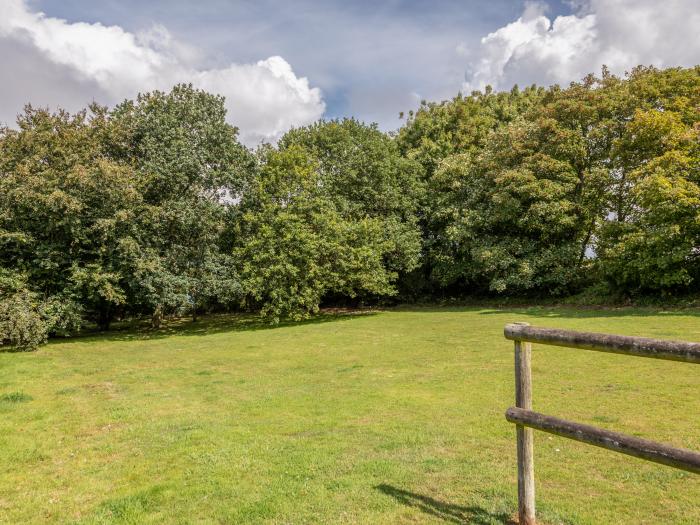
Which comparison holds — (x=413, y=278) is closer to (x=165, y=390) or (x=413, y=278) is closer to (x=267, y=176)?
(x=267, y=176)

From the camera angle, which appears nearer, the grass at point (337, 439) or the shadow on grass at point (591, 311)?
the grass at point (337, 439)

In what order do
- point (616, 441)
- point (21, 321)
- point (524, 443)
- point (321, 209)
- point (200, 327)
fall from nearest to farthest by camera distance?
1. point (616, 441)
2. point (524, 443)
3. point (21, 321)
4. point (321, 209)
5. point (200, 327)

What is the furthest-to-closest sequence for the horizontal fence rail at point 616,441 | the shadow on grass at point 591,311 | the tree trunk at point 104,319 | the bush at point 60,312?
the tree trunk at point 104,319 → the bush at point 60,312 → the shadow on grass at point 591,311 → the horizontal fence rail at point 616,441

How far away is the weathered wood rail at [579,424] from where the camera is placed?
354cm

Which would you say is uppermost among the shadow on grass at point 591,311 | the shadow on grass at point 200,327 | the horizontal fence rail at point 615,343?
the horizontal fence rail at point 615,343

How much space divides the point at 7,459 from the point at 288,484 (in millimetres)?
5260

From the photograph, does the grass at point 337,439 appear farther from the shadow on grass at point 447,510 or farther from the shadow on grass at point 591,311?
the shadow on grass at point 591,311

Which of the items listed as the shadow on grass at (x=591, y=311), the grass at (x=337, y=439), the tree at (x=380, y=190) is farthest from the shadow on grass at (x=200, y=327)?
the grass at (x=337, y=439)

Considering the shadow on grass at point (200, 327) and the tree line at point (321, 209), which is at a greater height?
the tree line at point (321, 209)

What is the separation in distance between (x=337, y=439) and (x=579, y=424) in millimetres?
4478

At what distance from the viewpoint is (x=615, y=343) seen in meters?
3.95

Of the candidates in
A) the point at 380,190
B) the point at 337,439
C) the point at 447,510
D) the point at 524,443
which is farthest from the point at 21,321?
the point at 524,443

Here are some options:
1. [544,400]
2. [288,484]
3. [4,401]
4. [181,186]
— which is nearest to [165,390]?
[4,401]

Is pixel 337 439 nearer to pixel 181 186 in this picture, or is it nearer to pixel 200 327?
pixel 181 186
